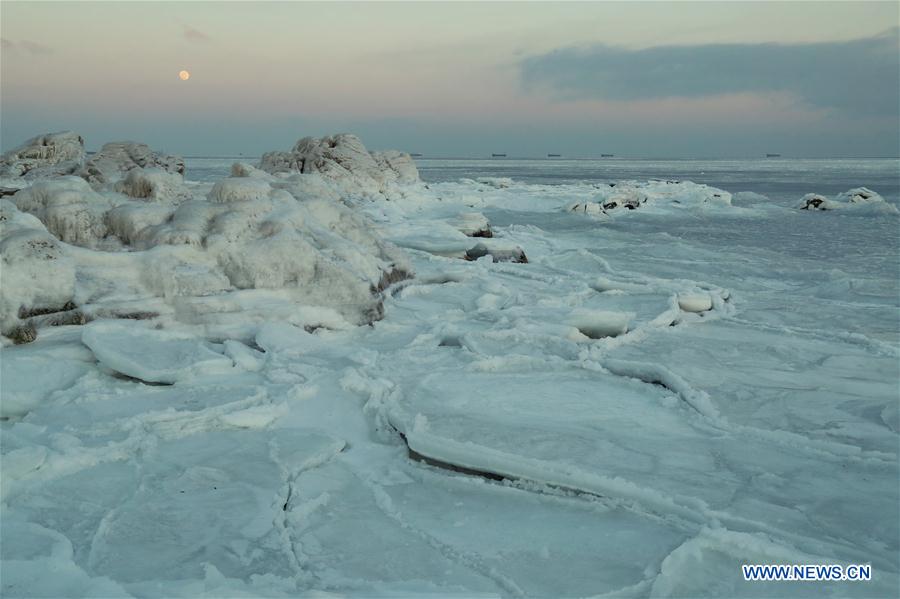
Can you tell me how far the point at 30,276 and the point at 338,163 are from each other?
19.6 m

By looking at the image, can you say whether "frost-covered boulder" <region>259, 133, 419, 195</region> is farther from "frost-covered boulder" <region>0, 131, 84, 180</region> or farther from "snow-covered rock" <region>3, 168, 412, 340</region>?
"snow-covered rock" <region>3, 168, 412, 340</region>

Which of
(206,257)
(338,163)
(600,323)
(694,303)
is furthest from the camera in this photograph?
(338,163)

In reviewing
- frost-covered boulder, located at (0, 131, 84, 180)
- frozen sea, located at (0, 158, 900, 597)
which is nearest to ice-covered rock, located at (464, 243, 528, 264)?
frozen sea, located at (0, 158, 900, 597)

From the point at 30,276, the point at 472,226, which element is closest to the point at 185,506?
the point at 30,276

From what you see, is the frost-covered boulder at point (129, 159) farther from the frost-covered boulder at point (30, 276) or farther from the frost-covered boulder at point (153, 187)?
the frost-covered boulder at point (30, 276)

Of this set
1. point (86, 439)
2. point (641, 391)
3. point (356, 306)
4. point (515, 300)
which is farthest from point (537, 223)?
point (86, 439)

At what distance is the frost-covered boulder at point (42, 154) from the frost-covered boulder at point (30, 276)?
12239mm

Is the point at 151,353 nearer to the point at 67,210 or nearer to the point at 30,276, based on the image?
the point at 30,276

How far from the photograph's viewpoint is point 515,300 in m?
7.48

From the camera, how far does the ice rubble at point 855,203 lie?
2297 cm

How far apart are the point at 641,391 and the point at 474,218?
29.3ft

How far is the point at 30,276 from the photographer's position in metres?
5.02

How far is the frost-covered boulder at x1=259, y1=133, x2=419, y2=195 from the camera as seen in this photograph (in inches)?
902

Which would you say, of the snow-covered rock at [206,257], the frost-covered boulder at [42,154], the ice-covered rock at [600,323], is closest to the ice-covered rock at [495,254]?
the snow-covered rock at [206,257]
